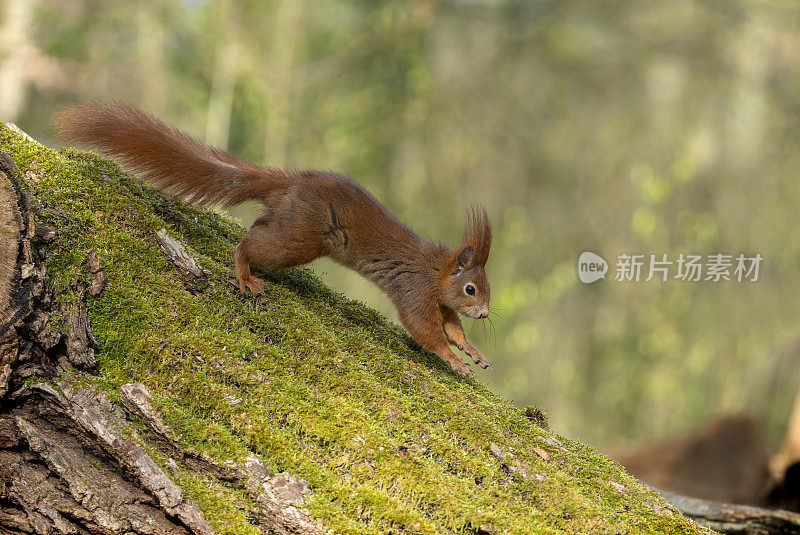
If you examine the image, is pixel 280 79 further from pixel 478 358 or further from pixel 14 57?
→ pixel 478 358

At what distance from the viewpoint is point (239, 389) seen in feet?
7.67

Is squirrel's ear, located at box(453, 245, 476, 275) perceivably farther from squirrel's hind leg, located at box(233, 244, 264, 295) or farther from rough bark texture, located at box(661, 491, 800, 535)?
rough bark texture, located at box(661, 491, 800, 535)

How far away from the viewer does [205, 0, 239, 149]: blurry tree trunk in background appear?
8703mm

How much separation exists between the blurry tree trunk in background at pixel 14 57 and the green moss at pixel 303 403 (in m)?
5.20

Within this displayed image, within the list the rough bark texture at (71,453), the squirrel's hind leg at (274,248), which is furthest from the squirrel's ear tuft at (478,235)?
the rough bark texture at (71,453)

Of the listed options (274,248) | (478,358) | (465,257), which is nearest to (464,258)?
(465,257)

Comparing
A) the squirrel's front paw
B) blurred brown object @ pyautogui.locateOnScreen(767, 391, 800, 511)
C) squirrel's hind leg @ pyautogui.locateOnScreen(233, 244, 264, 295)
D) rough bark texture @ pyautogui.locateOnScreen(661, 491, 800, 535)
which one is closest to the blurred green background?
blurred brown object @ pyautogui.locateOnScreen(767, 391, 800, 511)

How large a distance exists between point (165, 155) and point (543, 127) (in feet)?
21.9

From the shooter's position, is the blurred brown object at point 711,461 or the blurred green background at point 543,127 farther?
the blurred green background at point 543,127

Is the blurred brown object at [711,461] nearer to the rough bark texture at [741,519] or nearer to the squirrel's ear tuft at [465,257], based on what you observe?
the rough bark texture at [741,519]

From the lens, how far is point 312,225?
139 inches

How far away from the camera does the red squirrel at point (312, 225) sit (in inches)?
125

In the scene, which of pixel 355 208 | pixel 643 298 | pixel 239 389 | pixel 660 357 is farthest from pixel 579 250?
pixel 239 389

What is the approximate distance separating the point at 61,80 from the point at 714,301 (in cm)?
901
